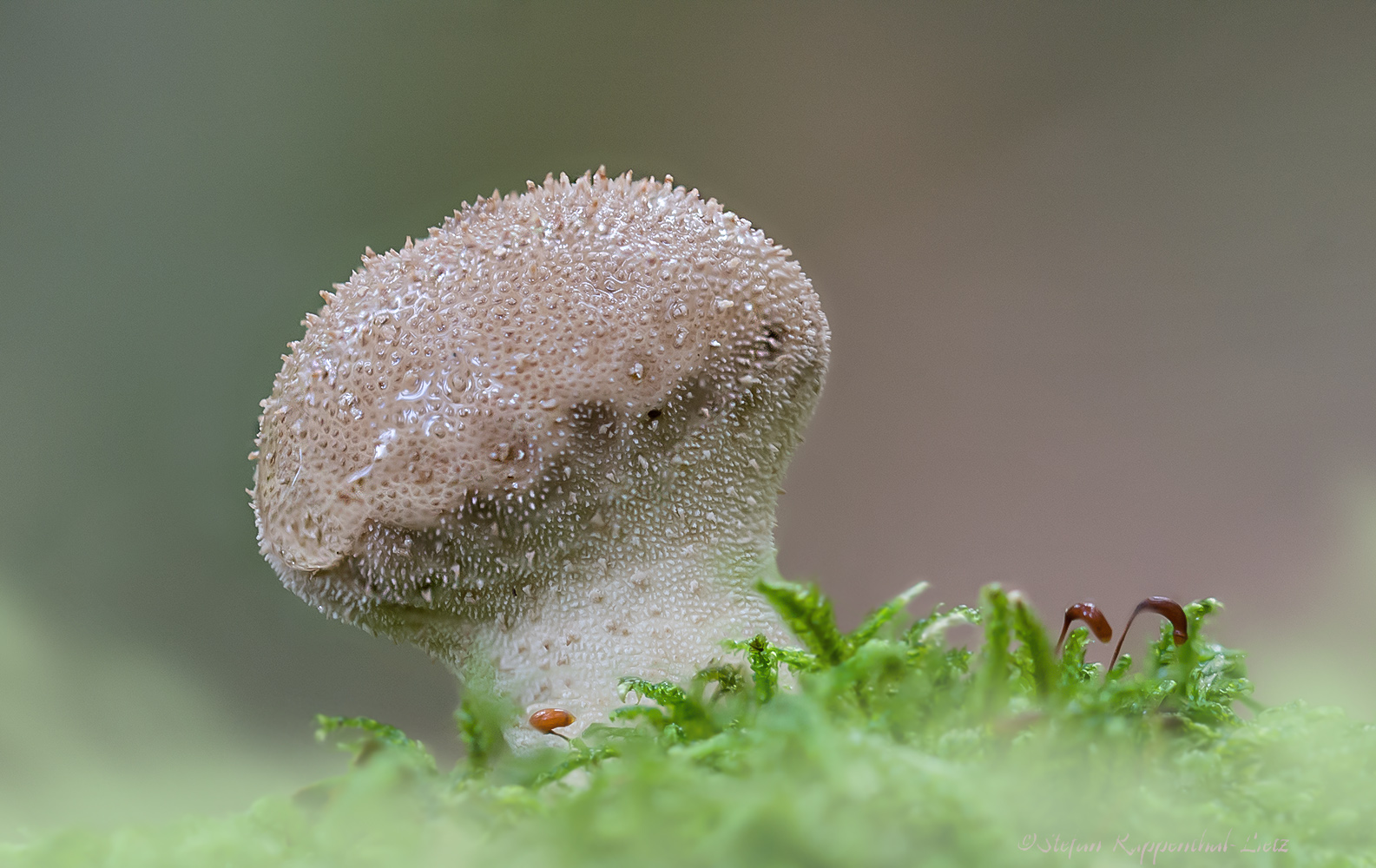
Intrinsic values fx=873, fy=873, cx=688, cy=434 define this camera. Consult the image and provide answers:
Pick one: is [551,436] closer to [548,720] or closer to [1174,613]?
[548,720]

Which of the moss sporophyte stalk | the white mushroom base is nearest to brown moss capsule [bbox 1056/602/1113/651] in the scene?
the moss sporophyte stalk

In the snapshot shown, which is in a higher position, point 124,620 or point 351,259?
point 351,259

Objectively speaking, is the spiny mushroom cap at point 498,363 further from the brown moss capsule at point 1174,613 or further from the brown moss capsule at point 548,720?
the brown moss capsule at point 1174,613

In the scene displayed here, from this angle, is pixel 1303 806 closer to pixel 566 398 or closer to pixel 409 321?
pixel 566 398

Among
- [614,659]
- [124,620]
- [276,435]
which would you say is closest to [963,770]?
[614,659]

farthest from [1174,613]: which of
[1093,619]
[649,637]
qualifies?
[649,637]

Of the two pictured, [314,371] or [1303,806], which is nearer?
[1303,806]

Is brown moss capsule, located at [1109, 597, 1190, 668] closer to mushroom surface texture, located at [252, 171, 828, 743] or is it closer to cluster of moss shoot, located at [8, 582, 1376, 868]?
cluster of moss shoot, located at [8, 582, 1376, 868]

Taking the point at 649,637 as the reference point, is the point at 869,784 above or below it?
below

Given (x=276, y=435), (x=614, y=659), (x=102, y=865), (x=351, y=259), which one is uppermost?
(x=351, y=259)
